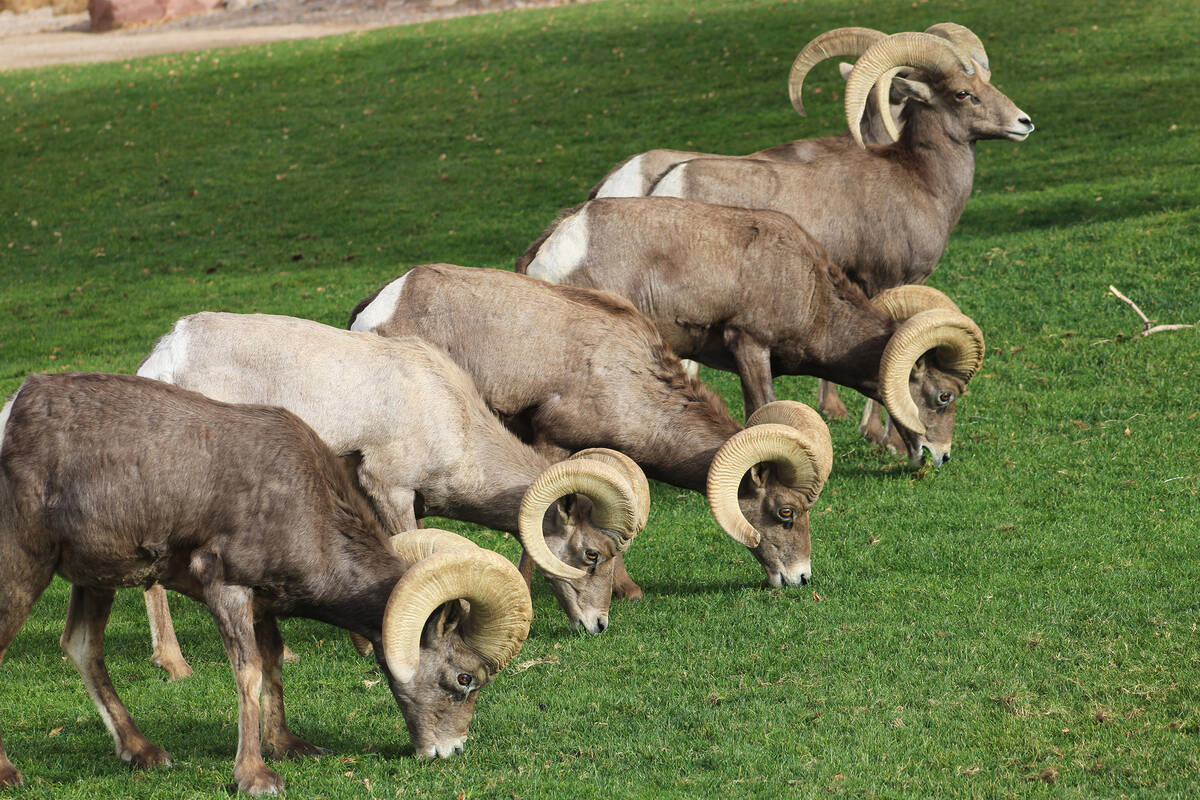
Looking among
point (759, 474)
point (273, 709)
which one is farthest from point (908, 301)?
point (273, 709)

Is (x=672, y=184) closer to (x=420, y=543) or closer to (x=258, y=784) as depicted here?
(x=420, y=543)

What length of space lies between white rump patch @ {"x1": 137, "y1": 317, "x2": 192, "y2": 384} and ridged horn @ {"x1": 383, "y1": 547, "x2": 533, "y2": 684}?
8.23 feet

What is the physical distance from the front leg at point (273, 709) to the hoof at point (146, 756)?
0.61 meters

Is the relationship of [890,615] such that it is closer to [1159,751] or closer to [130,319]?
[1159,751]

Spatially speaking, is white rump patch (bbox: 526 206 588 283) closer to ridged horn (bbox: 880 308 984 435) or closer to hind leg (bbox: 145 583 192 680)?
ridged horn (bbox: 880 308 984 435)

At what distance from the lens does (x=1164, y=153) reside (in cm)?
2242

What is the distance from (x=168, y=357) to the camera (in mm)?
8414

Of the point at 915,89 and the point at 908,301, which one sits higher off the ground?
the point at 915,89

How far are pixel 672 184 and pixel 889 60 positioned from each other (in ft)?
8.56

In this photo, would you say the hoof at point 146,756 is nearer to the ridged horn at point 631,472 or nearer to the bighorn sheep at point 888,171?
the ridged horn at point 631,472

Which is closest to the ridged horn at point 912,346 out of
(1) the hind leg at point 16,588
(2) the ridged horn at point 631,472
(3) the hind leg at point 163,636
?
(2) the ridged horn at point 631,472

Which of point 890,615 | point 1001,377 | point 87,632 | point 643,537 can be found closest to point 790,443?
point 890,615

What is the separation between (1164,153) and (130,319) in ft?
58.7

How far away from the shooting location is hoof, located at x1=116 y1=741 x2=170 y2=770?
7.35 meters
